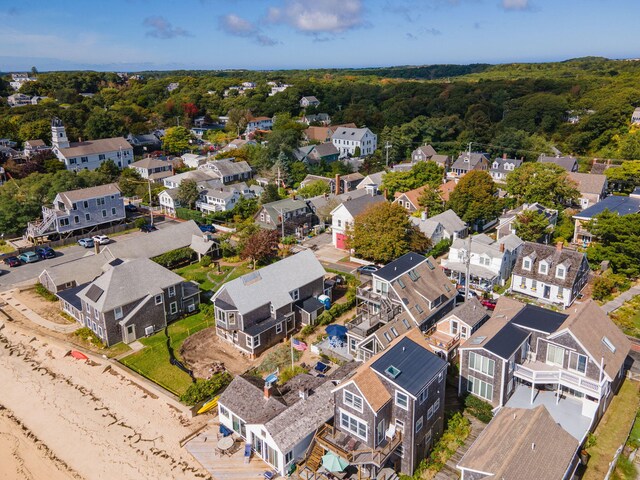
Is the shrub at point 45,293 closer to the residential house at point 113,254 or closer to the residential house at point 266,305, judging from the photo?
the residential house at point 113,254

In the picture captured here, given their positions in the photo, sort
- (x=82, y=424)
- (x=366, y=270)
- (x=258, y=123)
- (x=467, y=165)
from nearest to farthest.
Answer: (x=82, y=424)
(x=366, y=270)
(x=467, y=165)
(x=258, y=123)

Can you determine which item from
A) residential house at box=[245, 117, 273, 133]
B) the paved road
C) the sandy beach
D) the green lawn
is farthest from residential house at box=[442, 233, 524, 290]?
residential house at box=[245, 117, 273, 133]

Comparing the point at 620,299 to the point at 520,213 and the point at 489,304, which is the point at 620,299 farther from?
the point at 520,213

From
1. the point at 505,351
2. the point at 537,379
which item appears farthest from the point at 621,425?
the point at 505,351

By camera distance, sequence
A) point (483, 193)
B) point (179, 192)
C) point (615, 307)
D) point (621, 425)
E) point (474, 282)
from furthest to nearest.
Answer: point (179, 192) < point (483, 193) < point (474, 282) < point (615, 307) < point (621, 425)

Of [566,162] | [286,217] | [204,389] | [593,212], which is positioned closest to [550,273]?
[593,212]

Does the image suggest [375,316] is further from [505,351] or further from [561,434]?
[561,434]
